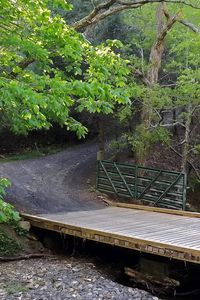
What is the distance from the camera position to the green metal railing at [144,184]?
451 inches

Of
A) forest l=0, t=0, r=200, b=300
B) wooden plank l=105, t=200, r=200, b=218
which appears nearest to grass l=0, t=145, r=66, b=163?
forest l=0, t=0, r=200, b=300

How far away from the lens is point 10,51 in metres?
6.74

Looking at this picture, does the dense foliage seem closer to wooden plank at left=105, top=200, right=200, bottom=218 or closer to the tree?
the tree

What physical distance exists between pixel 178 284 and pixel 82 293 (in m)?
2.06

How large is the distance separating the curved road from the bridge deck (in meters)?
1.20

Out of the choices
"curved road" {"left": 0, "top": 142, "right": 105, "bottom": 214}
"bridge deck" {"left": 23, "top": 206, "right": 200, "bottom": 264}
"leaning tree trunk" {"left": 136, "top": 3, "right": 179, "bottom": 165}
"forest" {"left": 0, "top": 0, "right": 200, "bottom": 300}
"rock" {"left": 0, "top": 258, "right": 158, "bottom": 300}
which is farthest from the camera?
"leaning tree trunk" {"left": 136, "top": 3, "right": 179, "bottom": 165}

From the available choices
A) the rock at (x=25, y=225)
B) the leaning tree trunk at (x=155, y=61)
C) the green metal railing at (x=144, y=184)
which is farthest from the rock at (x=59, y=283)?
the leaning tree trunk at (x=155, y=61)

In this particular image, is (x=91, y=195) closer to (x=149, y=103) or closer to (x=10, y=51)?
(x=149, y=103)

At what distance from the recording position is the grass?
17.6 metres

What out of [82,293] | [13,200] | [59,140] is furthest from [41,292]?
[59,140]

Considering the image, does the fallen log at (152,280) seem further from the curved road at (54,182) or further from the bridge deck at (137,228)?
the curved road at (54,182)

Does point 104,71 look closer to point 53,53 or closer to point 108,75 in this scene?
point 108,75

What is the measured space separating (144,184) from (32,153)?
818 centimetres

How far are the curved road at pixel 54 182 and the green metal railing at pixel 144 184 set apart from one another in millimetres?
811
